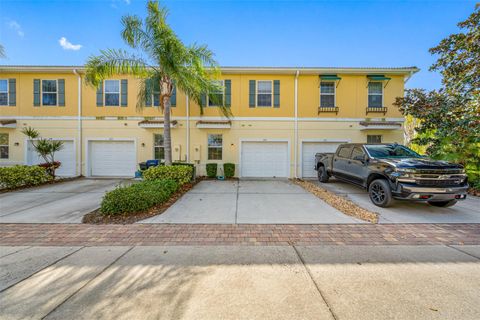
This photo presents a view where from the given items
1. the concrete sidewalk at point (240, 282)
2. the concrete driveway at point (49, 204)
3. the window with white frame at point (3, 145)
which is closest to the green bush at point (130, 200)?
the concrete driveway at point (49, 204)

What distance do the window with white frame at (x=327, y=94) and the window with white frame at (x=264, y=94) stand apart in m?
2.77

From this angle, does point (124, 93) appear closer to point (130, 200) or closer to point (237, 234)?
point (130, 200)

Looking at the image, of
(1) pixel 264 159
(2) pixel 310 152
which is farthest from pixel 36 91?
(2) pixel 310 152

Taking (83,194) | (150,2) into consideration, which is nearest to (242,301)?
(83,194)

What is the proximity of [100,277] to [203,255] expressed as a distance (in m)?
1.34

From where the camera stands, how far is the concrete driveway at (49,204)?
4621 millimetres

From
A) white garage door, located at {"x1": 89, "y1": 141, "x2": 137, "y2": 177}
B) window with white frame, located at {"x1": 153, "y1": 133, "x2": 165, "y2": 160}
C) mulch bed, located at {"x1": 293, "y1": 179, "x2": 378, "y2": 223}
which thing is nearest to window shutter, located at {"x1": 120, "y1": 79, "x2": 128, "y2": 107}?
white garage door, located at {"x1": 89, "y1": 141, "x2": 137, "y2": 177}

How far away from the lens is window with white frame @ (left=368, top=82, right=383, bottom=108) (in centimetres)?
1045

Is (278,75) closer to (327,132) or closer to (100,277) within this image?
(327,132)

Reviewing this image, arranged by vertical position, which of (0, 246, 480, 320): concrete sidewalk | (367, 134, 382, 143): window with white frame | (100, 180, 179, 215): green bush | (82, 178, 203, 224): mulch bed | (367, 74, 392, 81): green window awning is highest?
(367, 74, 392, 81): green window awning

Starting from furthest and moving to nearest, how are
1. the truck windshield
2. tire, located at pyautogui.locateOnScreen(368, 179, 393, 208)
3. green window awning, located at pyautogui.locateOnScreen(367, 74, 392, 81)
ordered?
green window awning, located at pyautogui.locateOnScreen(367, 74, 392, 81)
the truck windshield
tire, located at pyautogui.locateOnScreen(368, 179, 393, 208)

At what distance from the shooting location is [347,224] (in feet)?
14.1

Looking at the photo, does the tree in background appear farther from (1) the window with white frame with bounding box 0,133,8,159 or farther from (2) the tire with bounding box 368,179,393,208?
(1) the window with white frame with bounding box 0,133,8,159

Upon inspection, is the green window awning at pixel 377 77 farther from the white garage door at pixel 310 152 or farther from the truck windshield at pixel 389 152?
the truck windshield at pixel 389 152
